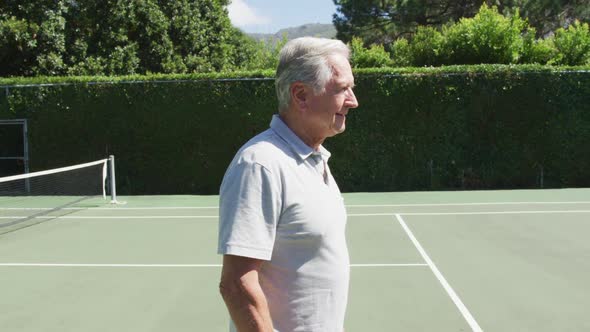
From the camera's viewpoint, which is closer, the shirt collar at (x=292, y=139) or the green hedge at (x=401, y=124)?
the shirt collar at (x=292, y=139)

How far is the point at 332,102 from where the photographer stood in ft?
6.21

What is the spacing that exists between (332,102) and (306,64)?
0.51ft

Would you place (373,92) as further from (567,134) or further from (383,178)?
(567,134)

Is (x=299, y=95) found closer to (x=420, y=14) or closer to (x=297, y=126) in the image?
(x=297, y=126)

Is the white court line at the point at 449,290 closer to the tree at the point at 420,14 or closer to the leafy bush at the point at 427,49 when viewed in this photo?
the leafy bush at the point at 427,49

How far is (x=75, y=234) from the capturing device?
29.5 ft

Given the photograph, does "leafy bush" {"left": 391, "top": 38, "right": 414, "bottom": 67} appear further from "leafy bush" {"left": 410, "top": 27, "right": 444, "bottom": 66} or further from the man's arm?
the man's arm

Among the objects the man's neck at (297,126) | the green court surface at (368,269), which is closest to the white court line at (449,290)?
the green court surface at (368,269)

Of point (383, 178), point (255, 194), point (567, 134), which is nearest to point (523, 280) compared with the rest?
point (255, 194)

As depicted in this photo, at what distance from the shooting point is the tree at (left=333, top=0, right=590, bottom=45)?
26.8 meters

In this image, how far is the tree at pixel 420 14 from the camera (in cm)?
2683

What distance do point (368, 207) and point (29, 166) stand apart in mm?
8428

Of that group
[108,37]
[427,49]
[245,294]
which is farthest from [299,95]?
[108,37]

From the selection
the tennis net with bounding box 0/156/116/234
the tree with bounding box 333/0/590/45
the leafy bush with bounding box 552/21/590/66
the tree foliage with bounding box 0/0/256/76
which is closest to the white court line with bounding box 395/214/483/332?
the tennis net with bounding box 0/156/116/234
